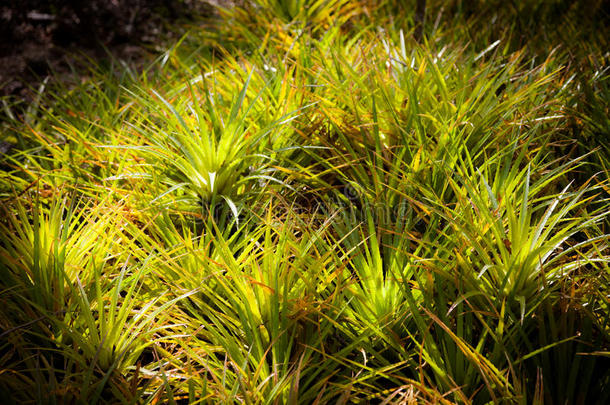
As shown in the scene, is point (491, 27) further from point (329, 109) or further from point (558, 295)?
point (558, 295)

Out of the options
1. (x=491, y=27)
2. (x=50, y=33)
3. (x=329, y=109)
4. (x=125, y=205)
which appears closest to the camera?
(x=125, y=205)

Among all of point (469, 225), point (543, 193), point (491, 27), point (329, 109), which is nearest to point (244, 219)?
point (329, 109)

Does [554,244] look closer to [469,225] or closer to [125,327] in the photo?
[469,225]

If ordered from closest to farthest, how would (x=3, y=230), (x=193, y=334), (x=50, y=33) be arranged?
(x=193, y=334) → (x=3, y=230) → (x=50, y=33)

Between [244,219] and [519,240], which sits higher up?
[519,240]

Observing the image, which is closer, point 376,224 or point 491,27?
point 376,224

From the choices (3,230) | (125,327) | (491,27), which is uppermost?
(491,27)
